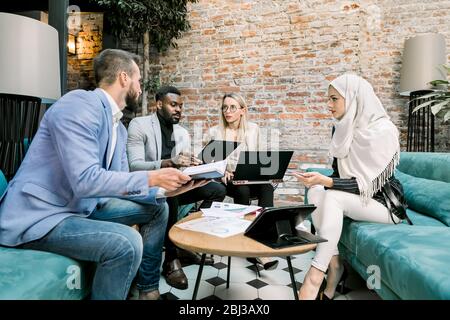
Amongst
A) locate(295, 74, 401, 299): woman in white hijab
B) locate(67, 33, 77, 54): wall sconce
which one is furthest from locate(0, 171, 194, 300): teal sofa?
locate(67, 33, 77, 54): wall sconce

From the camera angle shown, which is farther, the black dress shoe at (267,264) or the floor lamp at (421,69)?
the floor lamp at (421,69)

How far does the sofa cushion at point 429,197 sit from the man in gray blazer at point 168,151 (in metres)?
1.29

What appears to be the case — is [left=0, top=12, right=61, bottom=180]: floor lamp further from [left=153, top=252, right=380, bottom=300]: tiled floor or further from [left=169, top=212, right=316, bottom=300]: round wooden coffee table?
[left=169, top=212, right=316, bottom=300]: round wooden coffee table

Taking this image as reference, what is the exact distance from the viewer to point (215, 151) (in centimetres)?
235

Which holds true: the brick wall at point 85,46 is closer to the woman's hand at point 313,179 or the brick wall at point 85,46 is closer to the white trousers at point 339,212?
the woman's hand at point 313,179

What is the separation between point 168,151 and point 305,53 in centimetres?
208

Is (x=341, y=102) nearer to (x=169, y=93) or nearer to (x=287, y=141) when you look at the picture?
(x=169, y=93)

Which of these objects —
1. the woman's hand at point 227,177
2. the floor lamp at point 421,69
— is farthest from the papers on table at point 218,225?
the floor lamp at point 421,69

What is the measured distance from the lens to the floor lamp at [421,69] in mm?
3312

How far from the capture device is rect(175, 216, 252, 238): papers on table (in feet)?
4.51

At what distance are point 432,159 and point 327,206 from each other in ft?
3.56

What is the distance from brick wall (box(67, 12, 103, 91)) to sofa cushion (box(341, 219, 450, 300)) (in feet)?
13.7

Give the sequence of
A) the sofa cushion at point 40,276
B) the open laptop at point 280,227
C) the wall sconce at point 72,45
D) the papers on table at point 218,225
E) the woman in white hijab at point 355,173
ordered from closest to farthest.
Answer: the sofa cushion at point 40,276
the open laptop at point 280,227
the papers on table at point 218,225
the woman in white hijab at point 355,173
the wall sconce at point 72,45
